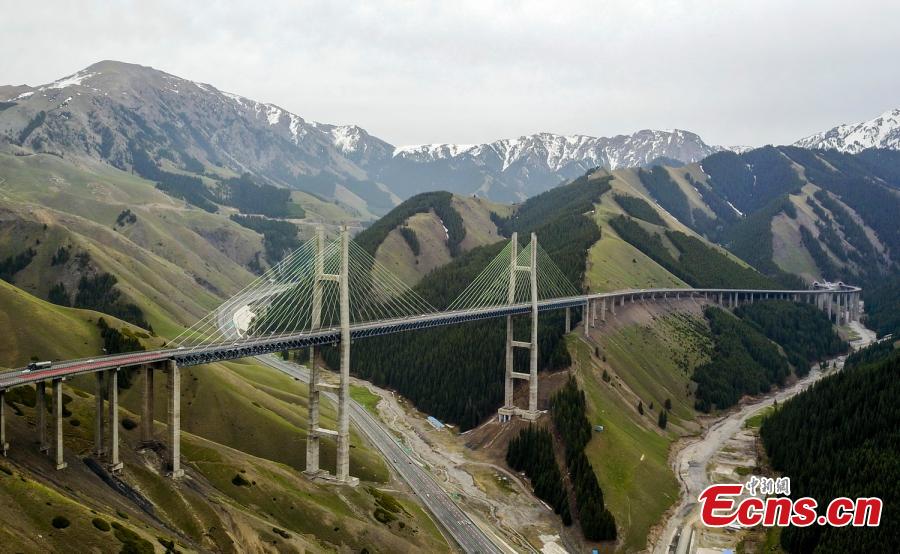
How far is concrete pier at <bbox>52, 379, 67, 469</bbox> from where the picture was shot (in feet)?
244

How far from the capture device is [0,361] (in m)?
118

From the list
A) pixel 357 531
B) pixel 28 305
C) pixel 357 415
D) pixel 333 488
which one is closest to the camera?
pixel 357 531

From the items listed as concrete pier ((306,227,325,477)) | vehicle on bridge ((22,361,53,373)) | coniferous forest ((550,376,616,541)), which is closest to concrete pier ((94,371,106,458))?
vehicle on bridge ((22,361,53,373))

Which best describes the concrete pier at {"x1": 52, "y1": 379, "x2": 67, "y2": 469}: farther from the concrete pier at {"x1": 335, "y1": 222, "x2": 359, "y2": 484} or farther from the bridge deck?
the concrete pier at {"x1": 335, "y1": 222, "x2": 359, "y2": 484}

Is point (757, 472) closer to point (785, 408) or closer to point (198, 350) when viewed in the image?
point (785, 408)

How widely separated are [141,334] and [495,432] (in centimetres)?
7173

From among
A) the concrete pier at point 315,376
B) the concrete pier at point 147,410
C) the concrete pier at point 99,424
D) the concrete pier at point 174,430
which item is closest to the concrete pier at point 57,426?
the concrete pier at point 99,424

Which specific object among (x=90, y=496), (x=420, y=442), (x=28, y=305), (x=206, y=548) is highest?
(x=28, y=305)

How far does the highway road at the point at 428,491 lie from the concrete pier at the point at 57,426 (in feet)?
174

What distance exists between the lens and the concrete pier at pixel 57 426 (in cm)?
7431

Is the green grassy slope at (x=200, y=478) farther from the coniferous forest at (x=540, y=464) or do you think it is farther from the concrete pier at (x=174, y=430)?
the coniferous forest at (x=540, y=464)

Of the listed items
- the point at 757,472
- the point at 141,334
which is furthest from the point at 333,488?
the point at 757,472

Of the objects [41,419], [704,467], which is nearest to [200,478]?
[41,419]

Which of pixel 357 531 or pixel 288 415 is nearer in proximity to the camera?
pixel 357 531
